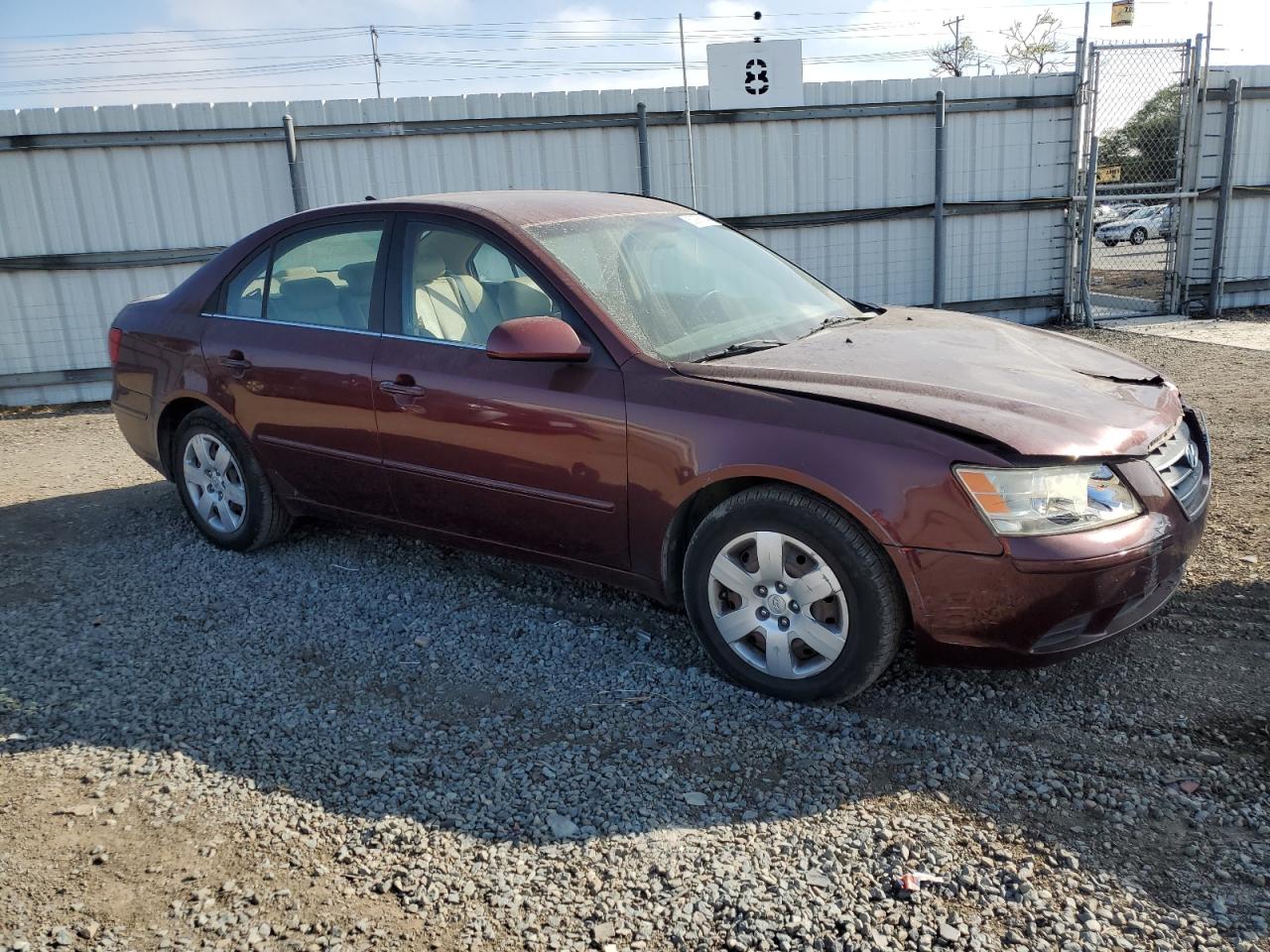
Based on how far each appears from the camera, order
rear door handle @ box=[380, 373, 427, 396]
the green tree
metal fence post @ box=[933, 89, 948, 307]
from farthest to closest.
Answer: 1. the green tree
2. metal fence post @ box=[933, 89, 948, 307]
3. rear door handle @ box=[380, 373, 427, 396]

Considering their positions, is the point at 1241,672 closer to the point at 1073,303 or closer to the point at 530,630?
the point at 530,630

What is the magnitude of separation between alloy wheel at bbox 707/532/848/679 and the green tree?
32.7 feet

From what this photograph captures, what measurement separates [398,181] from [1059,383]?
314 inches

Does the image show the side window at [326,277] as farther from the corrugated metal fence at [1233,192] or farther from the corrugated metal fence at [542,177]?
the corrugated metal fence at [1233,192]

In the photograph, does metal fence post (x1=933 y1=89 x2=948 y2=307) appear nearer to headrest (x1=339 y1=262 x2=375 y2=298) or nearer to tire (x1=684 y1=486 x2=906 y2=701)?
headrest (x1=339 y1=262 x2=375 y2=298)

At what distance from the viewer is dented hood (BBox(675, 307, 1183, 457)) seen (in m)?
3.20

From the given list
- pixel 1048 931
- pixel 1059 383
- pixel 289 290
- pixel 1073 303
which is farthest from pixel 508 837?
pixel 1073 303

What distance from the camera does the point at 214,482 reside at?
523 centimetres

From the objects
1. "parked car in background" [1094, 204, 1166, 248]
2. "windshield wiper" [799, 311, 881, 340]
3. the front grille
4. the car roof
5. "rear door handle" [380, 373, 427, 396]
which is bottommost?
"parked car in background" [1094, 204, 1166, 248]

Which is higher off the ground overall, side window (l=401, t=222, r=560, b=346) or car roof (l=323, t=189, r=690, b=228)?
car roof (l=323, t=189, r=690, b=228)

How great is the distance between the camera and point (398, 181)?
10188 millimetres

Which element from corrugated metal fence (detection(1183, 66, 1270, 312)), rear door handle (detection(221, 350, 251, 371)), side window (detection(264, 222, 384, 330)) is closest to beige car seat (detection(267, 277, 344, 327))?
side window (detection(264, 222, 384, 330))

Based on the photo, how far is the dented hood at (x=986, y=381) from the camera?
3199mm

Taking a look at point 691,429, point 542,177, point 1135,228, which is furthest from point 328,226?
point 1135,228
